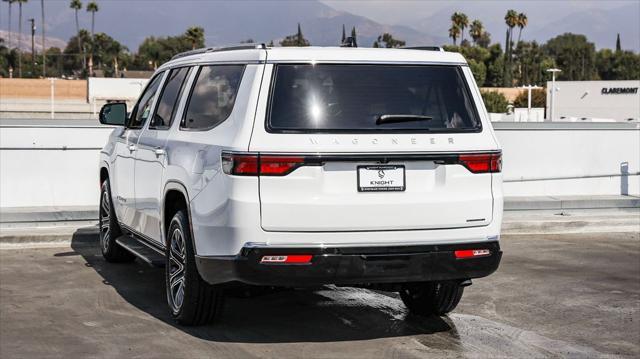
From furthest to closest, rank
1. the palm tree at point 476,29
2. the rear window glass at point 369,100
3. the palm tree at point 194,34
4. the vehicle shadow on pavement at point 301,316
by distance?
the palm tree at point 476,29, the palm tree at point 194,34, the vehicle shadow on pavement at point 301,316, the rear window glass at point 369,100

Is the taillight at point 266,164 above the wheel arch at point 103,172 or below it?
above

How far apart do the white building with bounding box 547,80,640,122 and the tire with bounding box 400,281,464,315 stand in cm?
10037

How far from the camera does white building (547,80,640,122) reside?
106438mm

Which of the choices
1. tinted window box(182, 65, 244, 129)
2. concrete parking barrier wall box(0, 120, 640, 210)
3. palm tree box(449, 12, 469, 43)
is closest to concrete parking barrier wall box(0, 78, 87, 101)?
palm tree box(449, 12, 469, 43)

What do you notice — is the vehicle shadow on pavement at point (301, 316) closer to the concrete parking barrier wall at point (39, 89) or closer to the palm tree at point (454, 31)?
the concrete parking barrier wall at point (39, 89)

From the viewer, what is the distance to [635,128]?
58.3 ft

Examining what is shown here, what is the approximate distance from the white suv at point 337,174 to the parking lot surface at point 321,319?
473 mm

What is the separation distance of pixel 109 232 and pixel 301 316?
3.14 m

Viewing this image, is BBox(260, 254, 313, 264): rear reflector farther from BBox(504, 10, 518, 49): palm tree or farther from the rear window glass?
BBox(504, 10, 518, 49): palm tree

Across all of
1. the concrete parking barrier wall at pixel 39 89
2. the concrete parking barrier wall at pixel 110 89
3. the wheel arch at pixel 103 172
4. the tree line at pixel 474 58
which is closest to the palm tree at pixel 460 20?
the tree line at pixel 474 58

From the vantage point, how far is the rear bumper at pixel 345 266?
21.2 feet

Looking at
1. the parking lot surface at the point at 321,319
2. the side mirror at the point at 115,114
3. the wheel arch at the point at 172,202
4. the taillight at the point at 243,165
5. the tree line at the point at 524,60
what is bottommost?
the parking lot surface at the point at 321,319

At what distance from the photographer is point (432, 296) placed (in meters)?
7.83

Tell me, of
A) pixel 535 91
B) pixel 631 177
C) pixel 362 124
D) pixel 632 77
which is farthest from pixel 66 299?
pixel 632 77
